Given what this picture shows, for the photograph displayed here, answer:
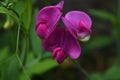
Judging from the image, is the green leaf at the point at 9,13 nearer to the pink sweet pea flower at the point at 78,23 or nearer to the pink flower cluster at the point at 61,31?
the pink flower cluster at the point at 61,31

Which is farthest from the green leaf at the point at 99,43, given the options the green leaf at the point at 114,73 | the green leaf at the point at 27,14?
the green leaf at the point at 27,14

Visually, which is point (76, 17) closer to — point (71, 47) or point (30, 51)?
point (71, 47)

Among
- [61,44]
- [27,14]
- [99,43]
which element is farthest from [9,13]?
[99,43]

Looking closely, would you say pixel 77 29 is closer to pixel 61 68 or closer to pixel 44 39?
pixel 44 39

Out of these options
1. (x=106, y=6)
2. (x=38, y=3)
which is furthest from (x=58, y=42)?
(x=106, y=6)

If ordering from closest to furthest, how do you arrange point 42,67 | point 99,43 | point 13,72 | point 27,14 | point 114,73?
point 27,14, point 13,72, point 42,67, point 114,73, point 99,43

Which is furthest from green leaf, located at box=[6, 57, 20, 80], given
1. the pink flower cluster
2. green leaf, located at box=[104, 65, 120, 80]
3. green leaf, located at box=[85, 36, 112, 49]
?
green leaf, located at box=[85, 36, 112, 49]
